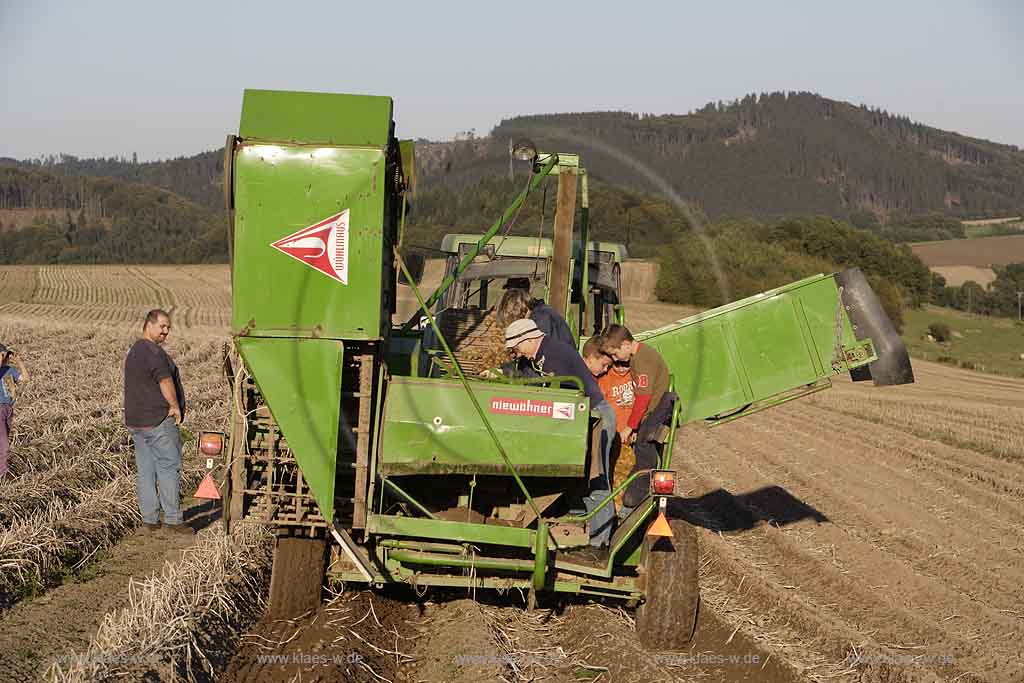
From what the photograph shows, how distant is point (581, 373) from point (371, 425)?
136 centimetres

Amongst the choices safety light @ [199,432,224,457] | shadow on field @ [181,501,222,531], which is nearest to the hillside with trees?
safety light @ [199,432,224,457]

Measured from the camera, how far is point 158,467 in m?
8.69

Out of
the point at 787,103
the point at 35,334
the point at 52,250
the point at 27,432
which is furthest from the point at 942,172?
the point at 27,432

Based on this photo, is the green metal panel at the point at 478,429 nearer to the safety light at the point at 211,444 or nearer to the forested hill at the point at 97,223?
the safety light at the point at 211,444

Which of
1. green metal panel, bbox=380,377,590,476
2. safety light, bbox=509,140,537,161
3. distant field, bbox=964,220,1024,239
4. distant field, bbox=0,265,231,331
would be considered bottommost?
distant field, bbox=0,265,231,331

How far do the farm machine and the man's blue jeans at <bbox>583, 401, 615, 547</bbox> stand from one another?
9 centimetres

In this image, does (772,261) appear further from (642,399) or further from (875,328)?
(642,399)

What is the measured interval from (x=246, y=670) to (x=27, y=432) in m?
6.76

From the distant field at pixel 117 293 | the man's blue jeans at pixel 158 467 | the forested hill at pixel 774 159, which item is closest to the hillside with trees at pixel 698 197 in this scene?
the forested hill at pixel 774 159

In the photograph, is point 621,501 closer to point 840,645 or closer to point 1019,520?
point 840,645

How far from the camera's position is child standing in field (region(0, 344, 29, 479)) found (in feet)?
31.0

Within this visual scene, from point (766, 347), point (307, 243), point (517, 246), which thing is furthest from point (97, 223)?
point (307, 243)

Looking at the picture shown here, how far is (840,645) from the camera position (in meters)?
6.61

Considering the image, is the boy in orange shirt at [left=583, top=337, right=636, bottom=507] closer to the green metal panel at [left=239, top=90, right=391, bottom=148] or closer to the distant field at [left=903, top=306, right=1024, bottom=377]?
the green metal panel at [left=239, top=90, right=391, bottom=148]
